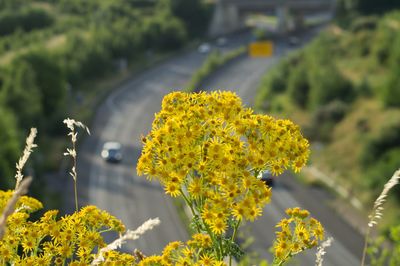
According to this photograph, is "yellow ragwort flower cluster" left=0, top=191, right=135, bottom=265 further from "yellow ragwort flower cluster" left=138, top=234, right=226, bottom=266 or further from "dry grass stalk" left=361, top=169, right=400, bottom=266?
"dry grass stalk" left=361, top=169, right=400, bottom=266

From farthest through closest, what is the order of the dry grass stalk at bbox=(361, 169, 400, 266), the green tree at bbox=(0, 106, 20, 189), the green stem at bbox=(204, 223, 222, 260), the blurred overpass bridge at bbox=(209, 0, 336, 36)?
the blurred overpass bridge at bbox=(209, 0, 336, 36), the green tree at bbox=(0, 106, 20, 189), the green stem at bbox=(204, 223, 222, 260), the dry grass stalk at bbox=(361, 169, 400, 266)

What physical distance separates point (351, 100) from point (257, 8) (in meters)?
69.3

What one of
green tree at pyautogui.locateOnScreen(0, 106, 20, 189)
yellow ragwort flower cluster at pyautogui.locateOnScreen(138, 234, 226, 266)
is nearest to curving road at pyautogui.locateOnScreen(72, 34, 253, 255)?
green tree at pyautogui.locateOnScreen(0, 106, 20, 189)

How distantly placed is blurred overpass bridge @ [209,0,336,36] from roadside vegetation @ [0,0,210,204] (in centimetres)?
446

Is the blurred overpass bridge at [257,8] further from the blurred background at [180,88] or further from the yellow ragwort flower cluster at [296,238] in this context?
the yellow ragwort flower cluster at [296,238]

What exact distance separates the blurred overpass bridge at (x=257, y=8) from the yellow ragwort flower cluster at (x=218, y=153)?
11694 centimetres

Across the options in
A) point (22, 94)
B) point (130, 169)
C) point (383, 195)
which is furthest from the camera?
point (130, 169)

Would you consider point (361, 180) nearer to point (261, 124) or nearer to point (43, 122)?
point (43, 122)

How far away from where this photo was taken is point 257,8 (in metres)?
128

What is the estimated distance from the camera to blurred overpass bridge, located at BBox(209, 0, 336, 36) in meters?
124

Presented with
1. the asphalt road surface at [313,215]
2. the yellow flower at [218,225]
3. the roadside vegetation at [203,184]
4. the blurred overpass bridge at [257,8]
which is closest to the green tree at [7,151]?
the asphalt road surface at [313,215]

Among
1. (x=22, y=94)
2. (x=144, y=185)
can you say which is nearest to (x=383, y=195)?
(x=144, y=185)

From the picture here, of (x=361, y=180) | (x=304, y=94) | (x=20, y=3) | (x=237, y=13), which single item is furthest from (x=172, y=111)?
(x=237, y=13)

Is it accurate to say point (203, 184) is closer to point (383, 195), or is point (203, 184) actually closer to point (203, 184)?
point (203, 184)
